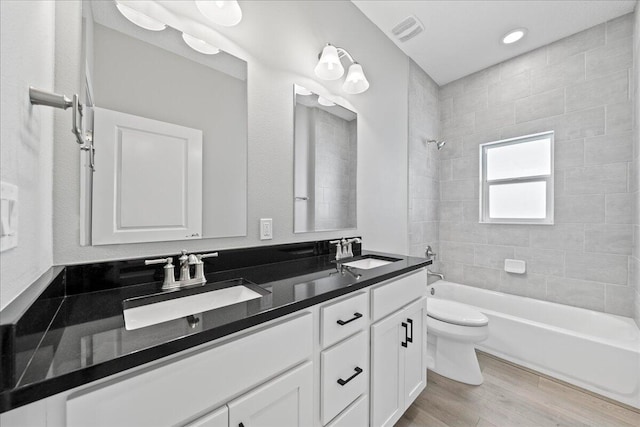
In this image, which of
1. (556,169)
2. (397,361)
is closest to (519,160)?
(556,169)

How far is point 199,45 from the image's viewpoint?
120 centimetres

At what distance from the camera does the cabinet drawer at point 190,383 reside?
0.51 meters

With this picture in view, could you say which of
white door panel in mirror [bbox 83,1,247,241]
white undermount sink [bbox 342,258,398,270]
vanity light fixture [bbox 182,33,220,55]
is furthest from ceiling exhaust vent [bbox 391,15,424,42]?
white undermount sink [bbox 342,258,398,270]

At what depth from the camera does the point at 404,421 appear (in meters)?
1.52

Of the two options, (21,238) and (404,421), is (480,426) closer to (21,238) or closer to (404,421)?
(404,421)

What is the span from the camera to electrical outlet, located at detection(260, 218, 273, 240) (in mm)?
1416

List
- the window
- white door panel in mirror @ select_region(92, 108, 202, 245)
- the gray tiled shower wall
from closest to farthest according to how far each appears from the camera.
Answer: white door panel in mirror @ select_region(92, 108, 202, 245) → the gray tiled shower wall → the window

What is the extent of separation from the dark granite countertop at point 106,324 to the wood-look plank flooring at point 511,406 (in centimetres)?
107

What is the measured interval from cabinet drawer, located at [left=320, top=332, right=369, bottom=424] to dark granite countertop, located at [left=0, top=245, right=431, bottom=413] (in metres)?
0.23

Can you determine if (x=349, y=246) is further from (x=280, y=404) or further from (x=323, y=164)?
(x=280, y=404)

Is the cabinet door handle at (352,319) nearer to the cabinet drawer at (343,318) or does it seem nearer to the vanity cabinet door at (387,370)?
the cabinet drawer at (343,318)

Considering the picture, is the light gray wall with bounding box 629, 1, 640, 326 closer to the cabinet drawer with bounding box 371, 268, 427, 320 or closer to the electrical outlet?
the cabinet drawer with bounding box 371, 268, 427, 320

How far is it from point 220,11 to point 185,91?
0.41 meters

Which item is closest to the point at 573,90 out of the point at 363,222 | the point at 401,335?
the point at 363,222
